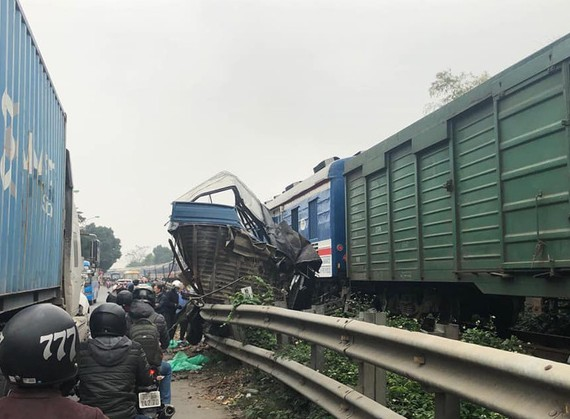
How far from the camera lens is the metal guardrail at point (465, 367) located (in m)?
2.03

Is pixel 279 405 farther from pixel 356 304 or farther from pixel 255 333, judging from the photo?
pixel 356 304

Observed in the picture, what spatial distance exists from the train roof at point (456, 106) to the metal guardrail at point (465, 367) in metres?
3.48

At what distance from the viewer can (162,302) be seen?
434 inches

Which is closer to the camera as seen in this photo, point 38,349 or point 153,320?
point 38,349

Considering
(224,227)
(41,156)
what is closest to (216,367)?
(224,227)

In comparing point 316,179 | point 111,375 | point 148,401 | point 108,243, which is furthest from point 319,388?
point 108,243

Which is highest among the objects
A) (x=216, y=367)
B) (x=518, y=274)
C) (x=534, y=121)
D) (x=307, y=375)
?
(x=534, y=121)

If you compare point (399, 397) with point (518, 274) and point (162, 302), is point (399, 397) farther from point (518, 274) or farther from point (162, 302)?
point (162, 302)

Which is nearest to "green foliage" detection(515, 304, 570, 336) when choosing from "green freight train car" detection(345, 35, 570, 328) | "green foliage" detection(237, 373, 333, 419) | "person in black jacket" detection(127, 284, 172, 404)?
"green freight train car" detection(345, 35, 570, 328)

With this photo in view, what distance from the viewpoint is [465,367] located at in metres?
2.55

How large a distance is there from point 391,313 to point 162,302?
4.37 metres

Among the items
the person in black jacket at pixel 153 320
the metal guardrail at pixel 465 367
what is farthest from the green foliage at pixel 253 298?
the metal guardrail at pixel 465 367

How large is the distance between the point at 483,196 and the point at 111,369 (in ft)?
15.7

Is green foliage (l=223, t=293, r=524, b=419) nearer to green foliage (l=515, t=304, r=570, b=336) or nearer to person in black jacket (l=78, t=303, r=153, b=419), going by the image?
person in black jacket (l=78, t=303, r=153, b=419)
